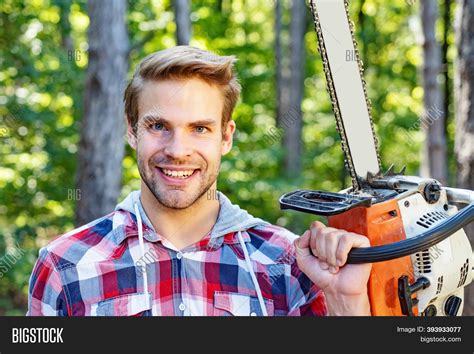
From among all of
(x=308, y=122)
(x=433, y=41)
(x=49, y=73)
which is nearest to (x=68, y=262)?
(x=49, y=73)

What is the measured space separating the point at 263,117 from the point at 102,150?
6.07m

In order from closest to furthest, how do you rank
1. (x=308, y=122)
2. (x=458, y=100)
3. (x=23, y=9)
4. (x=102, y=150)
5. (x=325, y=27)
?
(x=325, y=27)
(x=458, y=100)
(x=102, y=150)
(x=23, y=9)
(x=308, y=122)

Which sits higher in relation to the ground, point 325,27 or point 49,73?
point 49,73

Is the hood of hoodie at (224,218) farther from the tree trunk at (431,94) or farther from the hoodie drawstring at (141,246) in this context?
the tree trunk at (431,94)

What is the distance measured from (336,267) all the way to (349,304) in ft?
0.36

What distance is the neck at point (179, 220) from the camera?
1645 mm

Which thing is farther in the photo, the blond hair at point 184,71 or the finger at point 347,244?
the blond hair at point 184,71

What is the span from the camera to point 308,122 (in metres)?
11.8

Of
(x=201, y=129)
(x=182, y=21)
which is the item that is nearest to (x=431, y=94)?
(x=182, y=21)

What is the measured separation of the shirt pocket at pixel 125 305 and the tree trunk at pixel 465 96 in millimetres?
1888

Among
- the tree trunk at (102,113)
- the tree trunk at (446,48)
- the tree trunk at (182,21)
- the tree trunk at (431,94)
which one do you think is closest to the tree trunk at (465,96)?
the tree trunk at (102,113)

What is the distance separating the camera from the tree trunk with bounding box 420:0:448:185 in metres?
5.83

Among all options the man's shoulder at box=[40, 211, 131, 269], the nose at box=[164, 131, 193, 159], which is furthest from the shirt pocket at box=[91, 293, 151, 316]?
the nose at box=[164, 131, 193, 159]
